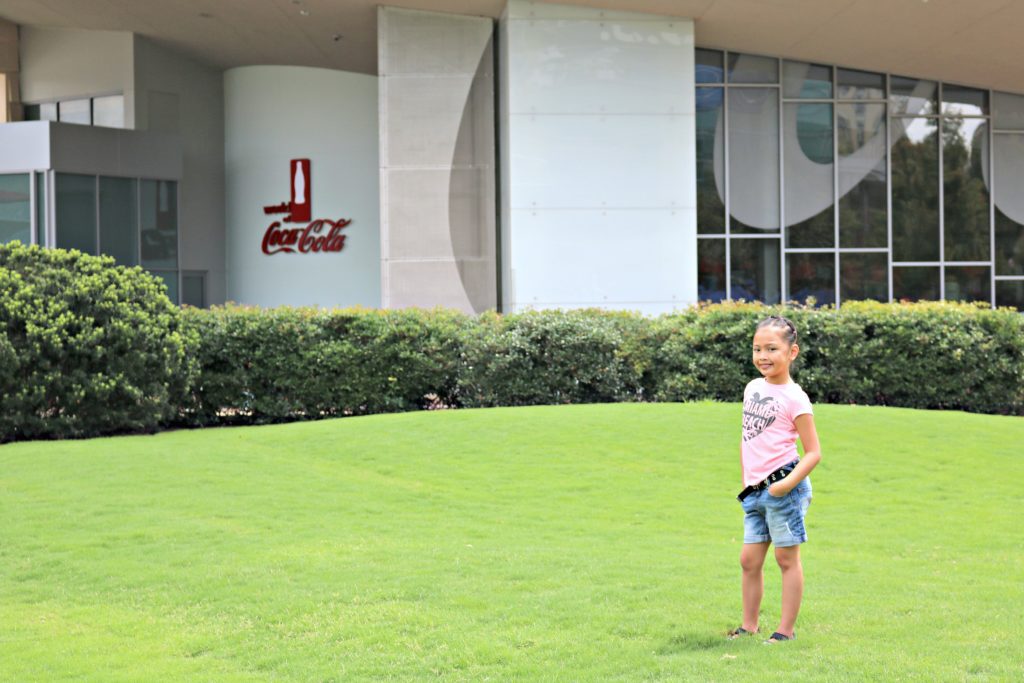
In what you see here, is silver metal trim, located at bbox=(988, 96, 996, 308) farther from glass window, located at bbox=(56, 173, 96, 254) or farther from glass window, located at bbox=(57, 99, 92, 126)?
glass window, located at bbox=(57, 99, 92, 126)

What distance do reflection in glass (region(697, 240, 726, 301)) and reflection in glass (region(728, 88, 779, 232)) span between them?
1.95 ft

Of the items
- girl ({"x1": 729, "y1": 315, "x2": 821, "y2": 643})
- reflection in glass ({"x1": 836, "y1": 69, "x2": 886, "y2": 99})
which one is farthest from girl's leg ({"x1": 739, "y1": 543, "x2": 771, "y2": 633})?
reflection in glass ({"x1": 836, "y1": 69, "x2": 886, "y2": 99})

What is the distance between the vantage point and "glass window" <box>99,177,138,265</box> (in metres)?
25.8

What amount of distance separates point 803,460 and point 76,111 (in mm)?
26137

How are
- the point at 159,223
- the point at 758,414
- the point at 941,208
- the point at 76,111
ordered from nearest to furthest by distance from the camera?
the point at 758,414 < the point at 941,208 < the point at 159,223 < the point at 76,111

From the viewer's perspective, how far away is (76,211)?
83.1 ft

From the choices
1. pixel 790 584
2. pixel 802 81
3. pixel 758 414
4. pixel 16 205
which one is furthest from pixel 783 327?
pixel 16 205

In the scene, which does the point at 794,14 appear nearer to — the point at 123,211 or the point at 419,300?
the point at 419,300

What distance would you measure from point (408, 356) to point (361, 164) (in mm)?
12419

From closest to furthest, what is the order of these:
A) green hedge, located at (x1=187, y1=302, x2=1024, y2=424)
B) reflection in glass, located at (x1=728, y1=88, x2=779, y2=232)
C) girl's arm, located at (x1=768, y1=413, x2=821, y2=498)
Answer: girl's arm, located at (x1=768, y1=413, x2=821, y2=498) → green hedge, located at (x1=187, y1=302, x2=1024, y2=424) → reflection in glass, located at (x1=728, y1=88, x2=779, y2=232)

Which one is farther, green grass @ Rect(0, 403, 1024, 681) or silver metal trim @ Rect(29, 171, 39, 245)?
silver metal trim @ Rect(29, 171, 39, 245)

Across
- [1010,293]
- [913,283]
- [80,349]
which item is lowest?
[80,349]

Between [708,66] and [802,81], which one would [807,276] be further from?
[708,66]

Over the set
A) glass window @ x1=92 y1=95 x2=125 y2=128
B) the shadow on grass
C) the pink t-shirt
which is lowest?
the shadow on grass
